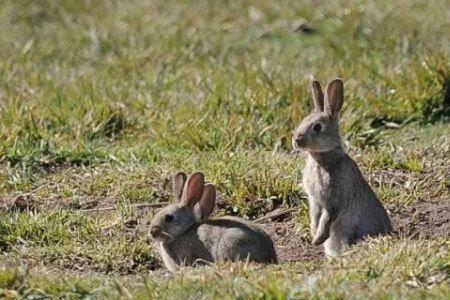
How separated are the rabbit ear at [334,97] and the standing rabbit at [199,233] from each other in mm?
781

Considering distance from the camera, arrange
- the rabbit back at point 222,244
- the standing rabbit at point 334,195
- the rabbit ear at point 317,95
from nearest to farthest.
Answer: the rabbit back at point 222,244 < the standing rabbit at point 334,195 < the rabbit ear at point 317,95

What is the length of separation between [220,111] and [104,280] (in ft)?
11.0

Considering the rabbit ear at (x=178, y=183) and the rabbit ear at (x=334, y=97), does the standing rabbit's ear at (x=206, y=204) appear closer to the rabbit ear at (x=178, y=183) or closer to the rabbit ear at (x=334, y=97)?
the rabbit ear at (x=178, y=183)

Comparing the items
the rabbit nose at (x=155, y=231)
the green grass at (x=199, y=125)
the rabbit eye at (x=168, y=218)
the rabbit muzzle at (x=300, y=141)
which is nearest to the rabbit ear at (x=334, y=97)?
the rabbit muzzle at (x=300, y=141)

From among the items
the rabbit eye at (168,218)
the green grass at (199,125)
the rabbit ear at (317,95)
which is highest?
the rabbit ear at (317,95)

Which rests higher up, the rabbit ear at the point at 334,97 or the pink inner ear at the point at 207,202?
the rabbit ear at the point at 334,97

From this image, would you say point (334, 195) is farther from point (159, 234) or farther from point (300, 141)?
point (159, 234)

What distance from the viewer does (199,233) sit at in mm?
7672

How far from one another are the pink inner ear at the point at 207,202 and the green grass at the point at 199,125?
13.9 inches

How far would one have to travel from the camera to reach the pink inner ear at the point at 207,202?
7824mm

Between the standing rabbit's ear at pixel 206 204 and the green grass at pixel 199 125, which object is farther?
the standing rabbit's ear at pixel 206 204

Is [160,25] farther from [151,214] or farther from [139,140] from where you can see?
[151,214]

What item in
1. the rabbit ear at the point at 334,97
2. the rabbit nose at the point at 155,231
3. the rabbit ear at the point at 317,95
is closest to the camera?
the rabbit nose at the point at 155,231

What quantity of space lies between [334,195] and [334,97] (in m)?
0.56
